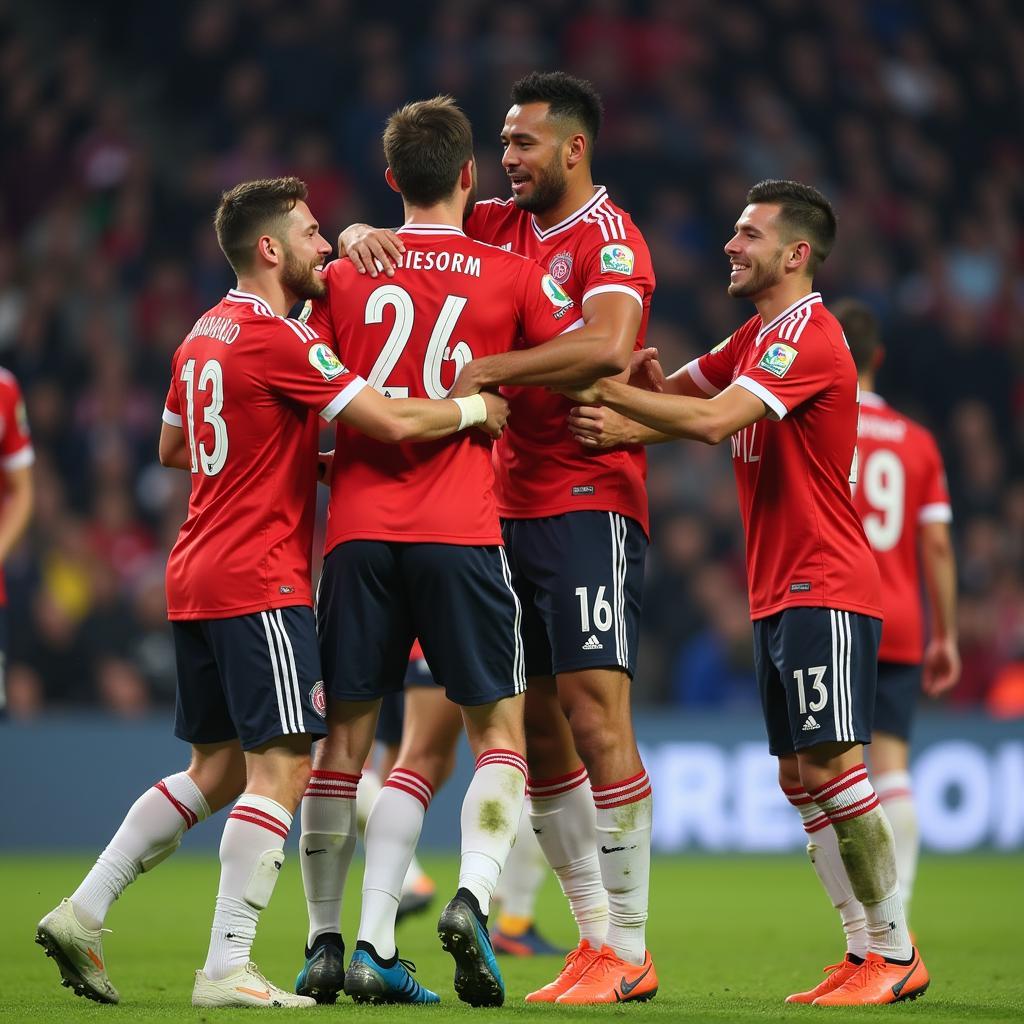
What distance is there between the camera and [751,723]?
418 inches

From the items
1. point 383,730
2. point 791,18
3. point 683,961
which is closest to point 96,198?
point 791,18

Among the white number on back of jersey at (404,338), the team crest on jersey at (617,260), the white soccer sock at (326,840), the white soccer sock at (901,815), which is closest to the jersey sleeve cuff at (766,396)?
the team crest on jersey at (617,260)

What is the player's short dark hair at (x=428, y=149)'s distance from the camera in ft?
16.3

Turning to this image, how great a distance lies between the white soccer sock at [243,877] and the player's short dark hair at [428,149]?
182cm

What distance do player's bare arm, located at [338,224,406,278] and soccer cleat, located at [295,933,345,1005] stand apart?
6.28 ft

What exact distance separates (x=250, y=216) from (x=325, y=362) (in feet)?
1.83

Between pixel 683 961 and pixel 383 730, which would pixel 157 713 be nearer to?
pixel 383 730

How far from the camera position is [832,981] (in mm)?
5094

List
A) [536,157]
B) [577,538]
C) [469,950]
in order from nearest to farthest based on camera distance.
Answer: [469,950] → [577,538] → [536,157]

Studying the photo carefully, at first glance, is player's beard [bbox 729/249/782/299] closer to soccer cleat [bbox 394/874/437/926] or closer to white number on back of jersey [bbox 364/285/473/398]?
white number on back of jersey [bbox 364/285/473/398]

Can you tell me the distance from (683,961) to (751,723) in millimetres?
4483

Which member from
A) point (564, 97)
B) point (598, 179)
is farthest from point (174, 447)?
point (598, 179)

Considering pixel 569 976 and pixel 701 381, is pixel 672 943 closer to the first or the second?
pixel 569 976

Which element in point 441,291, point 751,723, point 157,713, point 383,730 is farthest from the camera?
point 157,713
